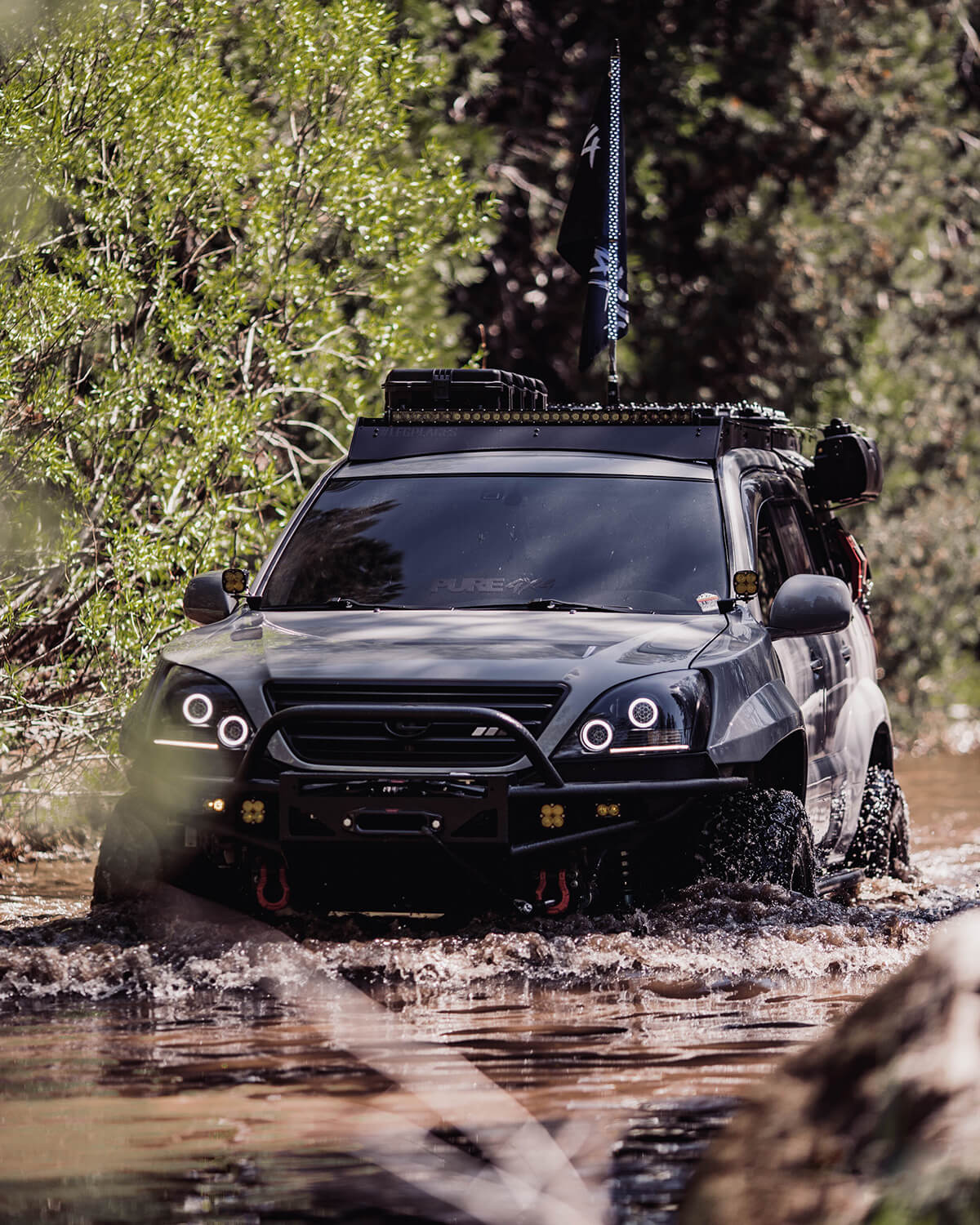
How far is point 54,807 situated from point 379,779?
4.58 meters

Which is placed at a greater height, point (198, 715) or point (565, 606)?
point (565, 606)

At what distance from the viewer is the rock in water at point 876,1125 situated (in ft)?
11.0

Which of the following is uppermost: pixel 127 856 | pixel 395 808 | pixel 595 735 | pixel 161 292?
pixel 161 292

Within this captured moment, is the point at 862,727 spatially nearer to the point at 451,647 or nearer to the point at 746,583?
the point at 746,583

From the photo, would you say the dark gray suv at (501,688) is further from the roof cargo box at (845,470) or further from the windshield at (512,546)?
the roof cargo box at (845,470)

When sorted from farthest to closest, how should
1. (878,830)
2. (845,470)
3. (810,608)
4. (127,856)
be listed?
(878,830) → (845,470) → (810,608) → (127,856)

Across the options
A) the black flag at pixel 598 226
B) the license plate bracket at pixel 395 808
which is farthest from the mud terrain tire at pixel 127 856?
the black flag at pixel 598 226

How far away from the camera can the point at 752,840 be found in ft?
23.1

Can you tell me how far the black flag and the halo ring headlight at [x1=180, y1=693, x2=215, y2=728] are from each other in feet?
13.2

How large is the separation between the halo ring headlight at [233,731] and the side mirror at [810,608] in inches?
73.4

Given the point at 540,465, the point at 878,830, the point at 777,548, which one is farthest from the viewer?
the point at 878,830

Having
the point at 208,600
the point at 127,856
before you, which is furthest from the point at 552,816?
the point at 208,600

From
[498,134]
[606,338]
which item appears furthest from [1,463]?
A: [498,134]

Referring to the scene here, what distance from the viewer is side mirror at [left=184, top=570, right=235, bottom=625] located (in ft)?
26.0
